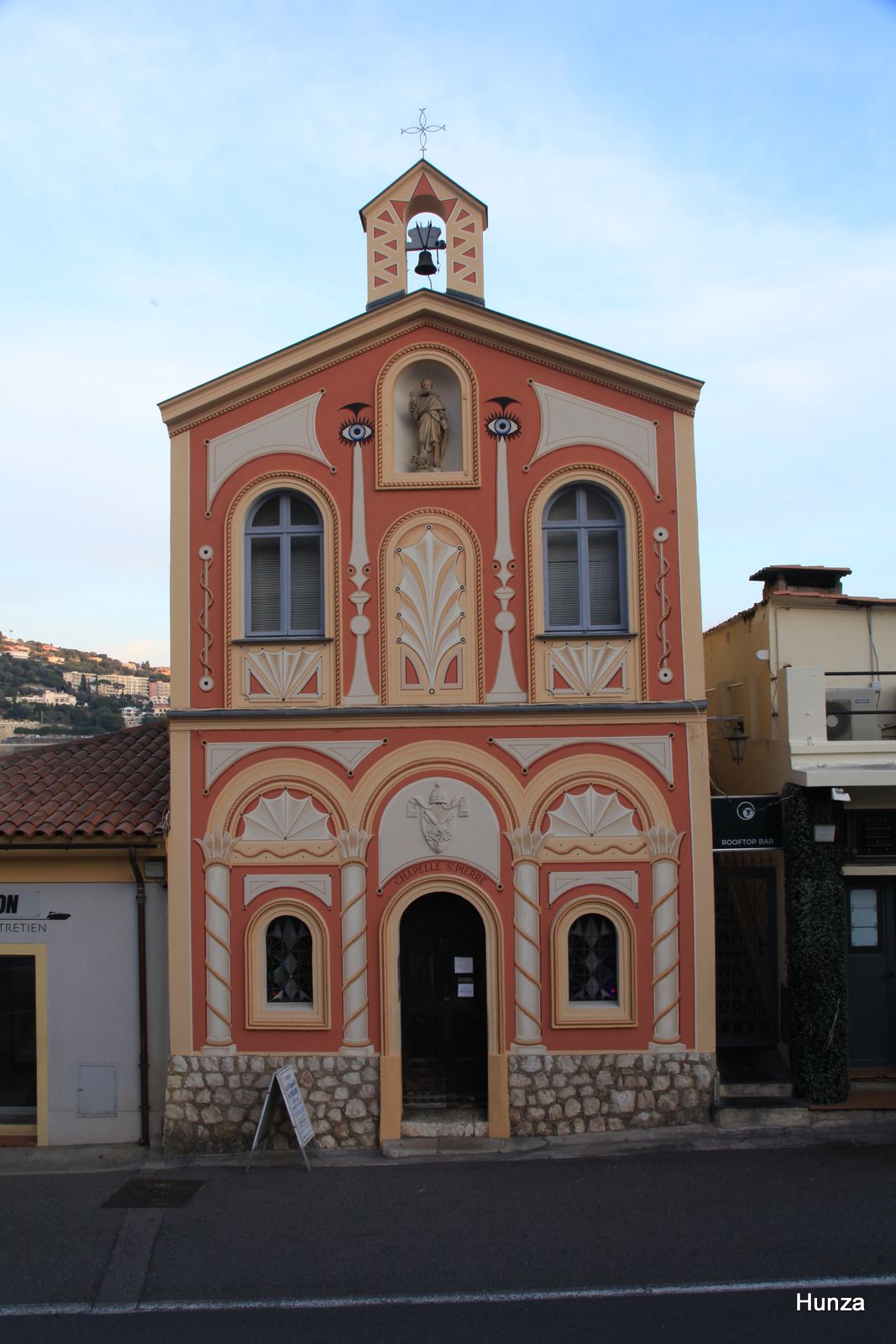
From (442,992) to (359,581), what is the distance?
448 cm

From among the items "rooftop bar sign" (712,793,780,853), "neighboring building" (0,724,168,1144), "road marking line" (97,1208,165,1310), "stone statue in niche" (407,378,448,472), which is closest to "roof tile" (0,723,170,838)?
"neighboring building" (0,724,168,1144)

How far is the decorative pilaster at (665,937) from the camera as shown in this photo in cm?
1037

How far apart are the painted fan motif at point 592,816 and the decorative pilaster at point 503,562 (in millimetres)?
1235

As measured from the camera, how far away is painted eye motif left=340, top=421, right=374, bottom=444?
10.9m

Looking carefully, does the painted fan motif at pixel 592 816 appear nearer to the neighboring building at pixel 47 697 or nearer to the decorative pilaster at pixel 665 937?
the decorative pilaster at pixel 665 937

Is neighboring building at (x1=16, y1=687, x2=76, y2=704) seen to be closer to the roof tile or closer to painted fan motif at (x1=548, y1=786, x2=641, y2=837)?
the roof tile

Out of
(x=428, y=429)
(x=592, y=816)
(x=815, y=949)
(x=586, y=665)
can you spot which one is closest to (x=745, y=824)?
(x=815, y=949)

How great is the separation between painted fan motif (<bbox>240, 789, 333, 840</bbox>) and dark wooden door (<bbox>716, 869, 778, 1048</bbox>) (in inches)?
182

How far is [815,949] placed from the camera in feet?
34.6

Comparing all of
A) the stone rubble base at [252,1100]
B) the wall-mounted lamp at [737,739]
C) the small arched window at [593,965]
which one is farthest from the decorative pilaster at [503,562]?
the stone rubble base at [252,1100]

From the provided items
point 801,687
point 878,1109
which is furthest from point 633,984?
point 801,687

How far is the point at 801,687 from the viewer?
36.3 ft

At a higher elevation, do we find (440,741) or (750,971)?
(440,741)

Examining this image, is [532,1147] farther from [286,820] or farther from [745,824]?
[286,820]
